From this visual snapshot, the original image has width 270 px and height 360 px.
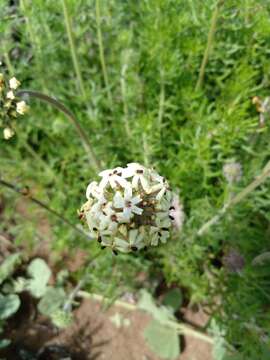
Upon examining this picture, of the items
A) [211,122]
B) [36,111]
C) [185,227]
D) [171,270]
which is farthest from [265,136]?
[36,111]

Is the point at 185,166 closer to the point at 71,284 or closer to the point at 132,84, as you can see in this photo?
the point at 132,84

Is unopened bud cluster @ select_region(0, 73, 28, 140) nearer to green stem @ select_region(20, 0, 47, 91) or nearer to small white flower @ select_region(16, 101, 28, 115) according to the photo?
small white flower @ select_region(16, 101, 28, 115)

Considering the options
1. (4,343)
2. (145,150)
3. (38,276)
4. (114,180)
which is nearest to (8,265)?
(38,276)

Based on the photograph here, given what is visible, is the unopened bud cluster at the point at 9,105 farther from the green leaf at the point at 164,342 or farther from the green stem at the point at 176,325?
the green leaf at the point at 164,342

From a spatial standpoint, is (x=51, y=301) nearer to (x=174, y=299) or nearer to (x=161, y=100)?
(x=174, y=299)

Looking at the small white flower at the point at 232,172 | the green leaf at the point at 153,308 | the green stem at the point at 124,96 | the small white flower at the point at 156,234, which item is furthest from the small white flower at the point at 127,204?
the green leaf at the point at 153,308
